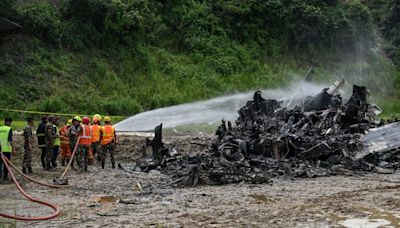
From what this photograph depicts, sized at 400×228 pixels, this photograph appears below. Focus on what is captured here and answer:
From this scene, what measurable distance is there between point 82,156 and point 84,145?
351 mm

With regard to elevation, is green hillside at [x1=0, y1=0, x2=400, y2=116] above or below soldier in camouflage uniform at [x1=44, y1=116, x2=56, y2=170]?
above

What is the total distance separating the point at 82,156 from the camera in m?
15.2

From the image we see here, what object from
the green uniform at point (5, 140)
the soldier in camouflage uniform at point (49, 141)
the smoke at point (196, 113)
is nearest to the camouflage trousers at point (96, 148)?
the soldier in camouflage uniform at point (49, 141)

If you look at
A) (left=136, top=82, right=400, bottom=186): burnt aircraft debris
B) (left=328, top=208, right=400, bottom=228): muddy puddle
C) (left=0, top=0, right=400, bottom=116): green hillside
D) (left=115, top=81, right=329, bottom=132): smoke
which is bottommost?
(left=328, top=208, right=400, bottom=228): muddy puddle

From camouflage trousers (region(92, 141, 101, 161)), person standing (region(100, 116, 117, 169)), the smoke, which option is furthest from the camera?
the smoke

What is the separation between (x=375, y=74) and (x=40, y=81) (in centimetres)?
2729

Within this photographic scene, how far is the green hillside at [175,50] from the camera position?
27.8 metres

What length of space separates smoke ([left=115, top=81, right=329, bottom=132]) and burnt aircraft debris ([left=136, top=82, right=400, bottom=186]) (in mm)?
6579

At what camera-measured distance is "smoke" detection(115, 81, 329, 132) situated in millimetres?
24141

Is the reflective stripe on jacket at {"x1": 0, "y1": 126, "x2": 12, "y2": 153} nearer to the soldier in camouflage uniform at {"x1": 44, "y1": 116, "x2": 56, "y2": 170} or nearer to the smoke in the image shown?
the soldier in camouflage uniform at {"x1": 44, "y1": 116, "x2": 56, "y2": 170}

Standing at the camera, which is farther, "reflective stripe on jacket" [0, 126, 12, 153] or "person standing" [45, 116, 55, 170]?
"person standing" [45, 116, 55, 170]

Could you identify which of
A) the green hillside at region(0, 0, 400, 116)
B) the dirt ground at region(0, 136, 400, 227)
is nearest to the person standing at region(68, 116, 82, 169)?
the dirt ground at region(0, 136, 400, 227)

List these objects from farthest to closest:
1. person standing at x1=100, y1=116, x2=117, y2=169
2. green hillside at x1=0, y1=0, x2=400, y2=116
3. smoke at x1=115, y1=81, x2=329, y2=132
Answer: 1. green hillside at x1=0, y1=0, x2=400, y2=116
2. smoke at x1=115, y1=81, x2=329, y2=132
3. person standing at x1=100, y1=116, x2=117, y2=169

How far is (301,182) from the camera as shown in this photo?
41.8 ft
